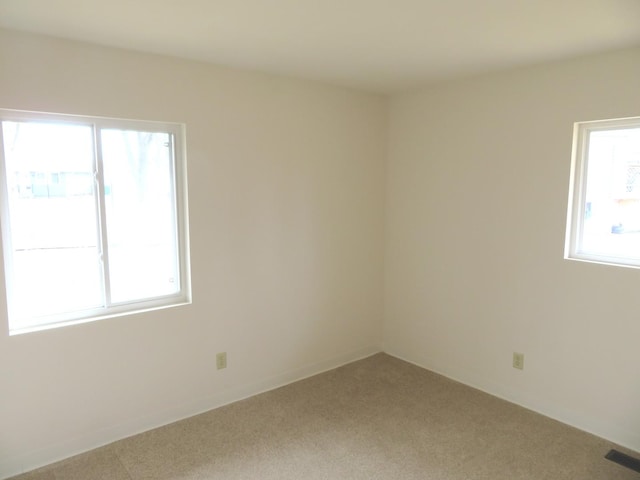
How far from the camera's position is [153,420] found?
9.25ft

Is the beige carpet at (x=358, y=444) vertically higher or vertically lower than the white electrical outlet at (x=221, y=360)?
lower

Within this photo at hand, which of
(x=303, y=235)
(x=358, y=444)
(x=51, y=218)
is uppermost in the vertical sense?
(x=51, y=218)

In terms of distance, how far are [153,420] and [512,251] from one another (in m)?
2.68

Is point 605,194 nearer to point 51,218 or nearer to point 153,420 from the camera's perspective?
point 153,420

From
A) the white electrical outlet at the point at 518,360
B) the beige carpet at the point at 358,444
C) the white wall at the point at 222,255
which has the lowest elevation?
the beige carpet at the point at 358,444

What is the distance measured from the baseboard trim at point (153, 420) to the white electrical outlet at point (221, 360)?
19 centimetres

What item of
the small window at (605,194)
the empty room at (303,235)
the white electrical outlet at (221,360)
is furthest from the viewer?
the white electrical outlet at (221,360)

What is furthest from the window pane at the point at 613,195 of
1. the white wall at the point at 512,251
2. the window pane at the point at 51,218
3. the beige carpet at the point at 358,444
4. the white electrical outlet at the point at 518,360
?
the window pane at the point at 51,218

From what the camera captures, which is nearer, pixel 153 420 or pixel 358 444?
pixel 358 444

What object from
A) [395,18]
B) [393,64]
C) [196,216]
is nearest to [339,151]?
[393,64]

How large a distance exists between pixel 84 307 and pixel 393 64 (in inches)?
96.1

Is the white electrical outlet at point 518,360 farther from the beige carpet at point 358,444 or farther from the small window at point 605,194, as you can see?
the small window at point 605,194

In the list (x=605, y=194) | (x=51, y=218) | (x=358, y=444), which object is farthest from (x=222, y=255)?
(x=605, y=194)

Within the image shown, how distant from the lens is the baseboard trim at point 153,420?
7.82ft
